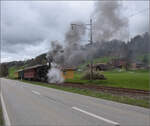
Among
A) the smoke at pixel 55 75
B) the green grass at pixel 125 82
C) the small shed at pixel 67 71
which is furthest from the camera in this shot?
the small shed at pixel 67 71

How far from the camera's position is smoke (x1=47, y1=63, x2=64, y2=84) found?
27.4 m

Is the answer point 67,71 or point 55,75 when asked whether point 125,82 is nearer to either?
point 67,71

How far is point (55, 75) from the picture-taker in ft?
91.8

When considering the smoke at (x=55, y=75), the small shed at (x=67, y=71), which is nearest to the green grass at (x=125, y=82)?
the small shed at (x=67, y=71)

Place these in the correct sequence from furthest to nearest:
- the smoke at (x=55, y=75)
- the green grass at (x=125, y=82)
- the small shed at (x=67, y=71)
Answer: the small shed at (x=67, y=71) < the smoke at (x=55, y=75) < the green grass at (x=125, y=82)

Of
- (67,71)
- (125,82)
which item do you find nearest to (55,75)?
(67,71)

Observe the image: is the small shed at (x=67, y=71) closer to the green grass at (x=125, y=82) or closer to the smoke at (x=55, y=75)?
the smoke at (x=55, y=75)

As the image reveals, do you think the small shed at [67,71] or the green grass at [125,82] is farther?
the small shed at [67,71]

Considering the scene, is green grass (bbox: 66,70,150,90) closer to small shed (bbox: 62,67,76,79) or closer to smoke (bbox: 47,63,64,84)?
small shed (bbox: 62,67,76,79)

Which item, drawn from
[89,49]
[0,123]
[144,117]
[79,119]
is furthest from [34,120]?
[89,49]

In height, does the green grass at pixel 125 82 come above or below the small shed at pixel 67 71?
below

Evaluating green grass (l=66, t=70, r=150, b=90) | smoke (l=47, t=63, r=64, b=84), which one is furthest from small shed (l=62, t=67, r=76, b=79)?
green grass (l=66, t=70, r=150, b=90)

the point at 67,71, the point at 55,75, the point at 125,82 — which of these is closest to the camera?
the point at 125,82

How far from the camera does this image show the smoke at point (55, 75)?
27.4 meters
